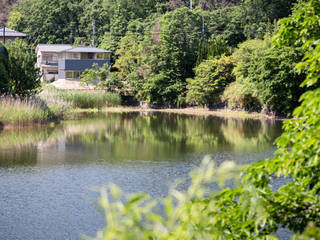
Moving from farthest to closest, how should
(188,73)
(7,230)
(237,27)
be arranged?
(237,27) → (188,73) → (7,230)

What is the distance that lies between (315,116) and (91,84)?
37.2m

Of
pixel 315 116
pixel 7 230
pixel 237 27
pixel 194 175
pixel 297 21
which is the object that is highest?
pixel 237 27

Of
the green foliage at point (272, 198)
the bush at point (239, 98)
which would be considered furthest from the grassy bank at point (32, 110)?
the green foliage at point (272, 198)

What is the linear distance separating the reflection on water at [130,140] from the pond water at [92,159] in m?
0.03

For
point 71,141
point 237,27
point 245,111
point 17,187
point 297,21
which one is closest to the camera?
point 297,21

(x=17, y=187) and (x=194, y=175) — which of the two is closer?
(x=194, y=175)

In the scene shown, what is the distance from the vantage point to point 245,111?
32.9 metres

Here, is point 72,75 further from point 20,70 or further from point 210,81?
point 20,70

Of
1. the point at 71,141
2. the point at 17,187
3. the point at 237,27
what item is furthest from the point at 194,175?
the point at 237,27

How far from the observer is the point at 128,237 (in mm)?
2482

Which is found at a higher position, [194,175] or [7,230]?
[194,175]

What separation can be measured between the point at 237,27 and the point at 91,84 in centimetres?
1350

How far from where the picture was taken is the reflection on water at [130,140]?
18.2 meters

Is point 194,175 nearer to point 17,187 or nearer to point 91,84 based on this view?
point 17,187
